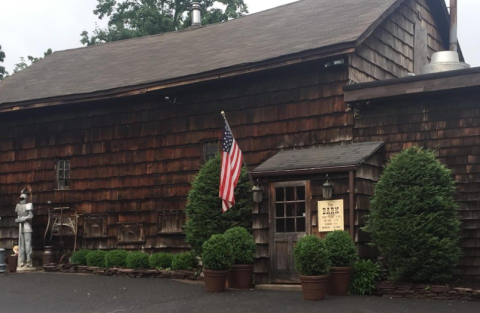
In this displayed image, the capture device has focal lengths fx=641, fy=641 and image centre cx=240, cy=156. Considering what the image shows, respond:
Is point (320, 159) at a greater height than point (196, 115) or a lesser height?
lesser

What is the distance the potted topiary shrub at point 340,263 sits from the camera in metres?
10.7

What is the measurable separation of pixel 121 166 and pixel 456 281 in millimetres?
8826

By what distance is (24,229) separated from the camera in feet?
53.8

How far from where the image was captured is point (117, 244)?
16281mm

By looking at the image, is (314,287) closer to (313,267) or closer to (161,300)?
(313,267)

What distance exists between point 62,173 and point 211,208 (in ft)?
19.4

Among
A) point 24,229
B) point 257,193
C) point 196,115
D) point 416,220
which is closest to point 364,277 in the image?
point 416,220

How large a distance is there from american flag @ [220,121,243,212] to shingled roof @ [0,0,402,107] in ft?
6.99

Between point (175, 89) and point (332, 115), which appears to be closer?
point (332, 115)

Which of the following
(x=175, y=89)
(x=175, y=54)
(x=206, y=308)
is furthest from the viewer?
(x=175, y=54)

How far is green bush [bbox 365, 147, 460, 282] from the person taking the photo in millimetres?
10391

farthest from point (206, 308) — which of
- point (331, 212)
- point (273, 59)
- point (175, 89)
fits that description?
point (175, 89)

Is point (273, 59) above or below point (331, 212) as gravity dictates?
above

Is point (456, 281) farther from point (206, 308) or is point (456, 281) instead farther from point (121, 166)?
point (121, 166)
